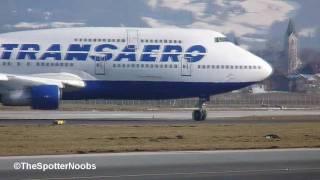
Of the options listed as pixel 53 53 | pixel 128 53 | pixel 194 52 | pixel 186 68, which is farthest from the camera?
pixel 194 52

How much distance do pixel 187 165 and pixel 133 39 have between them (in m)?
24.0

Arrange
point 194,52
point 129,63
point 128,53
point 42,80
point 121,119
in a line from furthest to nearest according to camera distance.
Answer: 1. point 194,52
2. point 128,53
3. point 129,63
4. point 121,119
5. point 42,80

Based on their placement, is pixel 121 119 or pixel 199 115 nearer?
pixel 199 115

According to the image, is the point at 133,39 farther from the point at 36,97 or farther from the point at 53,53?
the point at 36,97

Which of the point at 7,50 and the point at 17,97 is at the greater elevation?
the point at 7,50

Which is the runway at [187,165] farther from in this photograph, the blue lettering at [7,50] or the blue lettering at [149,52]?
the blue lettering at [7,50]

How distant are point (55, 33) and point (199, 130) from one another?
47.8 feet

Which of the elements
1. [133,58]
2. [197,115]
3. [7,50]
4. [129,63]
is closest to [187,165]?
[197,115]

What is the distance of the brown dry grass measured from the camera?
23062 mm

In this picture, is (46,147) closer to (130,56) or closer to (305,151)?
(305,151)

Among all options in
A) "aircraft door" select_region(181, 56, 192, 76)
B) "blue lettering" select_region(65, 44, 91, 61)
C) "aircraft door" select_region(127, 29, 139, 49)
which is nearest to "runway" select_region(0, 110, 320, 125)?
"aircraft door" select_region(181, 56, 192, 76)

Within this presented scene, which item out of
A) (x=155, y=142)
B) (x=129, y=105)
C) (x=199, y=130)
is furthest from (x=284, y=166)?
(x=129, y=105)

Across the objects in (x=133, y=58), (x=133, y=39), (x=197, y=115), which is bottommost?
(x=197, y=115)

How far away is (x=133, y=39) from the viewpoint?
42.1 m
